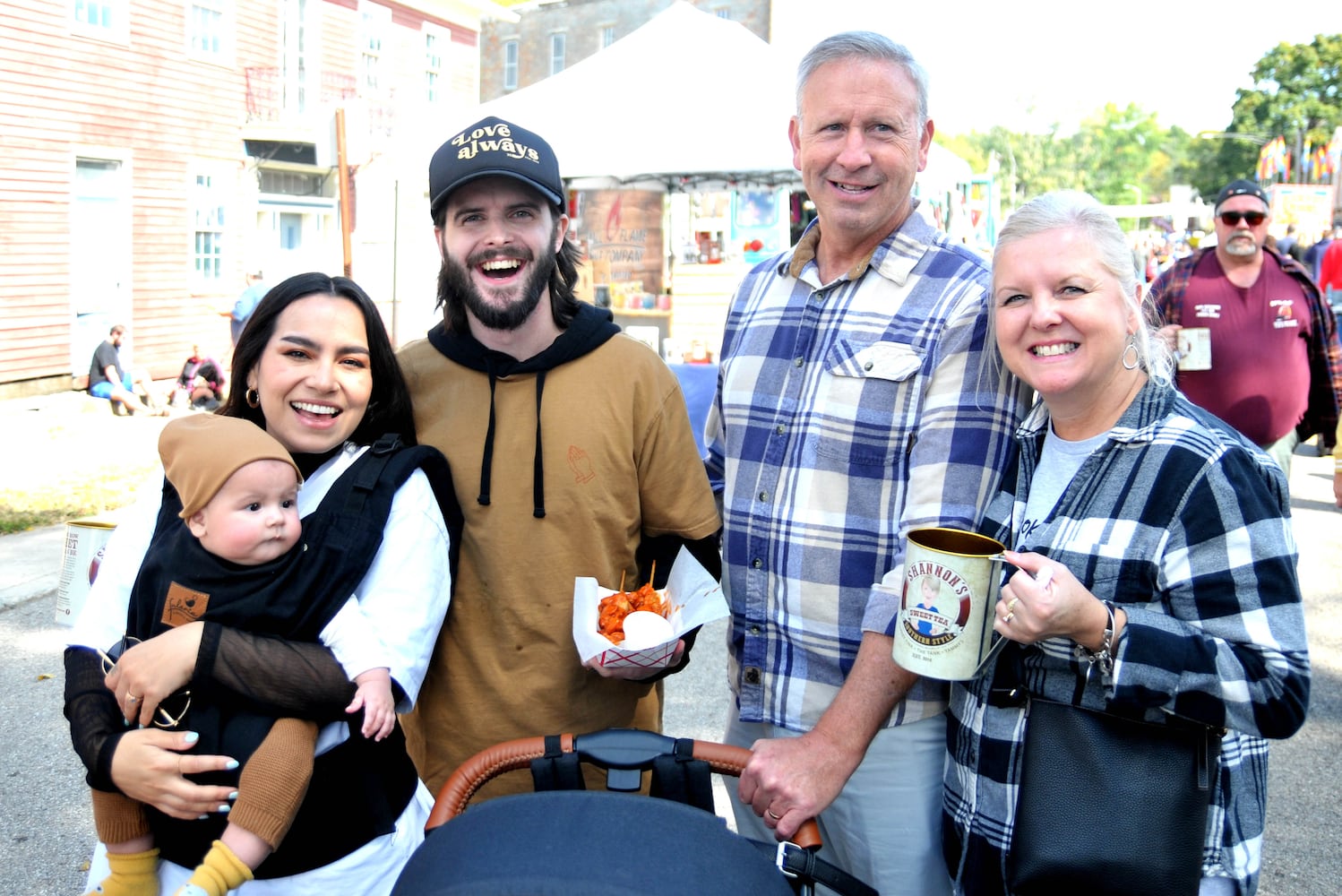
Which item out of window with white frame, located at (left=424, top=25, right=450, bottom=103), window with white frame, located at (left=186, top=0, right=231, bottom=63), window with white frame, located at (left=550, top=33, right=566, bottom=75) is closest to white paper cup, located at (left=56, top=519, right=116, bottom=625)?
window with white frame, located at (left=186, top=0, right=231, bottom=63)

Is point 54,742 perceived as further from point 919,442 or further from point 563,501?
point 919,442

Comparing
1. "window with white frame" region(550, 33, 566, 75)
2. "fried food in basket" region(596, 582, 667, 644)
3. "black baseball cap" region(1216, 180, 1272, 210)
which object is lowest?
"fried food in basket" region(596, 582, 667, 644)

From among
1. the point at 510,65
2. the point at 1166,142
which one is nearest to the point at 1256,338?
the point at 510,65

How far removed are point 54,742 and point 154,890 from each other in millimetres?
3026

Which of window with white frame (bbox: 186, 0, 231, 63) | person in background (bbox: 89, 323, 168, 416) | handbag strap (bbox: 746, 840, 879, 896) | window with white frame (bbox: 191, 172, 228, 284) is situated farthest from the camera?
window with white frame (bbox: 191, 172, 228, 284)

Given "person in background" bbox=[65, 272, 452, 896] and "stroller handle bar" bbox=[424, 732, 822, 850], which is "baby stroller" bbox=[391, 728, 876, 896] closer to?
"stroller handle bar" bbox=[424, 732, 822, 850]

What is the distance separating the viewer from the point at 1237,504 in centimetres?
166

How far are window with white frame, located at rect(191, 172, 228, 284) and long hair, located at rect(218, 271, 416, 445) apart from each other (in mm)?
16633

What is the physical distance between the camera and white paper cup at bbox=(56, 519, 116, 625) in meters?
2.42

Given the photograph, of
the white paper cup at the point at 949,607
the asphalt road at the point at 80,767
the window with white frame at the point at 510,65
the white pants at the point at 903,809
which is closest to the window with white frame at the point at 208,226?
the asphalt road at the point at 80,767

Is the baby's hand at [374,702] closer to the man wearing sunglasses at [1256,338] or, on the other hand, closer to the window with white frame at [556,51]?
the man wearing sunglasses at [1256,338]

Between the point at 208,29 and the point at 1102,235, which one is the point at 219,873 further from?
the point at 208,29

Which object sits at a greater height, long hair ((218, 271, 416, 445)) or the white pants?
long hair ((218, 271, 416, 445))

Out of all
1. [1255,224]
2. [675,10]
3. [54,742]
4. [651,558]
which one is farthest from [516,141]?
[675,10]
